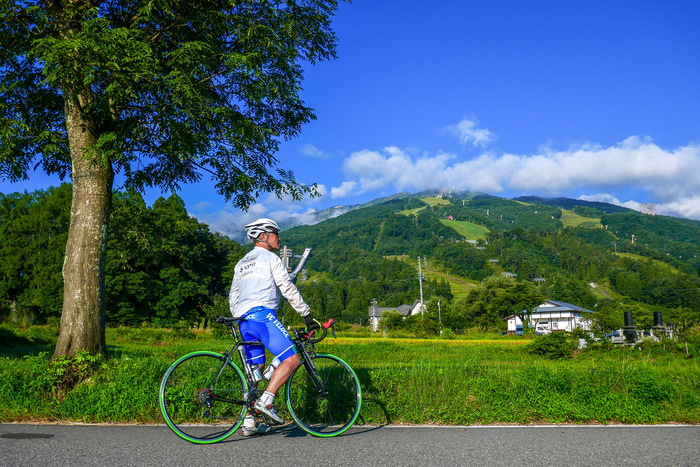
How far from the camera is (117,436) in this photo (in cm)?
453

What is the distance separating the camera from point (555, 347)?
2638 centimetres

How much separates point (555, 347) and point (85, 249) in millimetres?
25484

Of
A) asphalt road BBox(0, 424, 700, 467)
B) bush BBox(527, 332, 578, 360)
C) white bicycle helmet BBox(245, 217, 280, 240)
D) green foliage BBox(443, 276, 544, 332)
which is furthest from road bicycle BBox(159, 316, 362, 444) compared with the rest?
green foliage BBox(443, 276, 544, 332)

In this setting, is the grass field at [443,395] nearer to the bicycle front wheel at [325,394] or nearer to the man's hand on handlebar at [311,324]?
the bicycle front wheel at [325,394]

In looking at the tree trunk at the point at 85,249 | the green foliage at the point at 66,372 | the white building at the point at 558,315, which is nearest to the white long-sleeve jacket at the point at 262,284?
the green foliage at the point at 66,372

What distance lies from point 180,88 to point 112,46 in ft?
3.13

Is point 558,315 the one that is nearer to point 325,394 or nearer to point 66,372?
point 325,394

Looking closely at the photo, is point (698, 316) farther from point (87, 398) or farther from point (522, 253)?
point (522, 253)

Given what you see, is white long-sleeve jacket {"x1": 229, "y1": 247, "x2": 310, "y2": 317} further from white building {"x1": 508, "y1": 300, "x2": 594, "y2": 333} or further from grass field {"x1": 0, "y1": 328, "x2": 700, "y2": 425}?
white building {"x1": 508, "y1": 300, "x2": 594, "y2": 333}

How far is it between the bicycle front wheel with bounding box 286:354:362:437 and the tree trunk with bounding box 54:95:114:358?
358 centimetres

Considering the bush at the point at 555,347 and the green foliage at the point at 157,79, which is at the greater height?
the green foliage at the point at 157,79

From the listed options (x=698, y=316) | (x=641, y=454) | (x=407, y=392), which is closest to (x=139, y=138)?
(x=407, y=392)

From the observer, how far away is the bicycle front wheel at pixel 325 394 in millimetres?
4828

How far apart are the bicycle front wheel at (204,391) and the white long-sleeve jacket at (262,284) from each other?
1.90 ft
